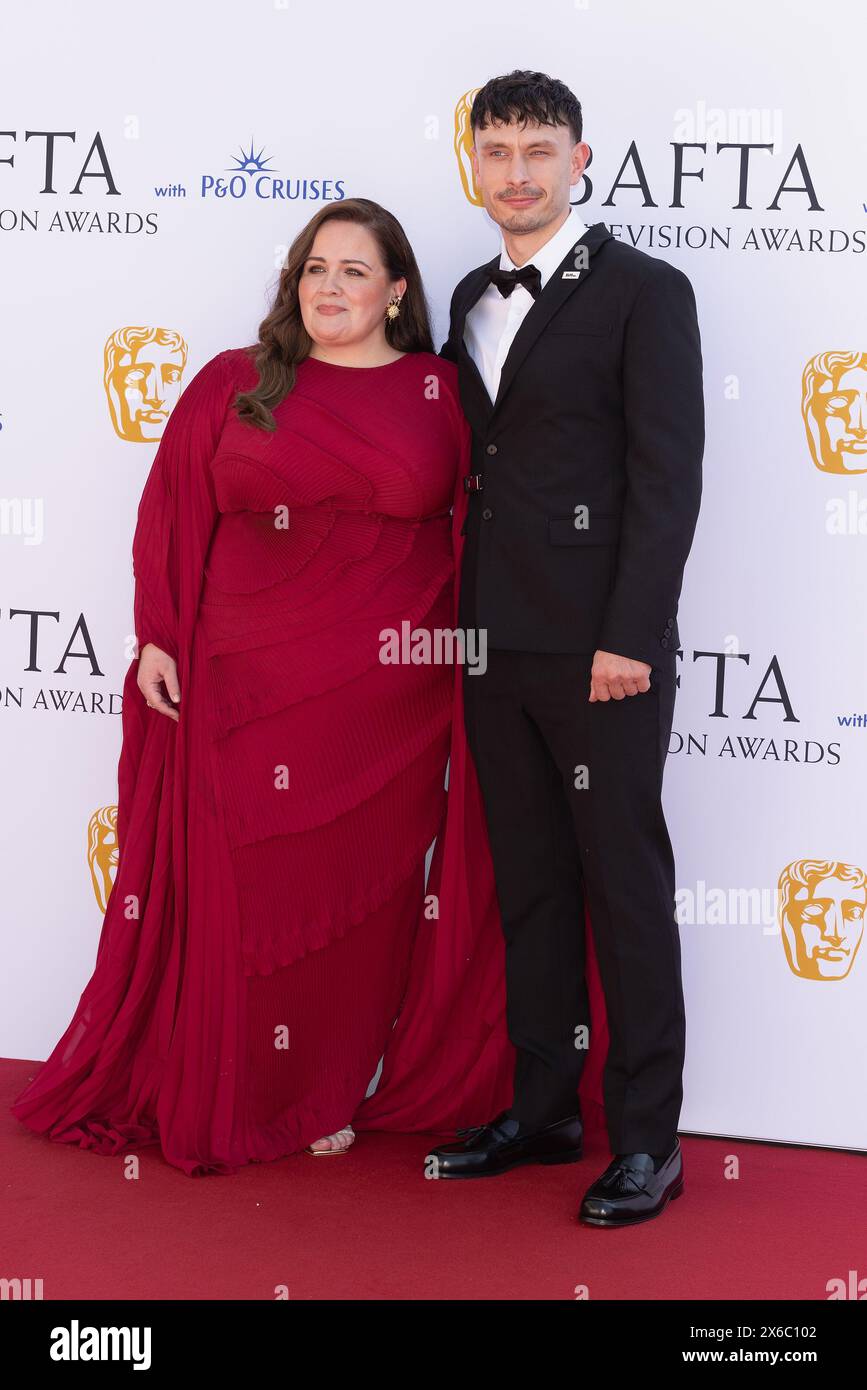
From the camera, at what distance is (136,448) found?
300cm

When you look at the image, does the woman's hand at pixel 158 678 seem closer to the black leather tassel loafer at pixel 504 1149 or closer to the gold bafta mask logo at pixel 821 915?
the black leather tassel loafer at pixel 504 1149

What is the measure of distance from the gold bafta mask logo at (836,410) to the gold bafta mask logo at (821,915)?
0.74m

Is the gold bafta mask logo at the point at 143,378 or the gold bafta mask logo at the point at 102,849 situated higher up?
the gold bafta mask logo at the point at 143,378

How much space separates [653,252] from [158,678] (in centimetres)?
120

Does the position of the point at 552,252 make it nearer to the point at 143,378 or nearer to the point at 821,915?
the point at 143,378

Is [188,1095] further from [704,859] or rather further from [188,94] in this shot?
[188,94]

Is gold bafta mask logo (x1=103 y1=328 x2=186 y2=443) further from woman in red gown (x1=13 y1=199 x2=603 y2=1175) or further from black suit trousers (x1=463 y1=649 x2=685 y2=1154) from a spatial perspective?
black suit trousers (x1=463 y1=649 x2=685 y2=1154)

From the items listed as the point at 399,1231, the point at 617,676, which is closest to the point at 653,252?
the point at 617,676

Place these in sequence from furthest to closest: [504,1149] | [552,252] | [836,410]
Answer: [836,410], [504,1149], [552,252]

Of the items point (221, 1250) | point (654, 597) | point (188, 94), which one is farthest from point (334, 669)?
point (188, 94)

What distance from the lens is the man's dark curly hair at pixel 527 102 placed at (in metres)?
2.33

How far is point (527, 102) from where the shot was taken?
2334 millimetres

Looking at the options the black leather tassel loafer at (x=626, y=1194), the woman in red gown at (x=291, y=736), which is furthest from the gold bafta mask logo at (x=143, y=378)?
the black leather tassel loafer at (x=626, y=1194)

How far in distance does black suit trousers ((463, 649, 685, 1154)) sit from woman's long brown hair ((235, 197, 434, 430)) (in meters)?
0.61
